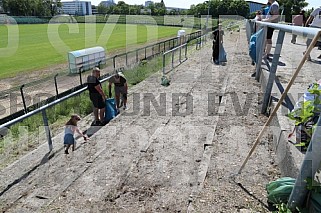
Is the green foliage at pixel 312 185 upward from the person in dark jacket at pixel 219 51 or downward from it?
downward

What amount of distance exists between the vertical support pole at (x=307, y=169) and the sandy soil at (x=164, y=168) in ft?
1.53

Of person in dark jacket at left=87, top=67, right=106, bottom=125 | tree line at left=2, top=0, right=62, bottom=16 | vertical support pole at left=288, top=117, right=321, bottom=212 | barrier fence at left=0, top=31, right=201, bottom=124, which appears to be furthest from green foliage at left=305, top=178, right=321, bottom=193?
tree line at left=2, top=0, right=62, bottom=16

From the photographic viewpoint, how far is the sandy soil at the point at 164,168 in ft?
9.97

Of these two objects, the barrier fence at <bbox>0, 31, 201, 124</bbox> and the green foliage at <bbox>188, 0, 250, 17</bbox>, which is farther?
the green foliage at <bbox>188, 0, 250, 17</bbox>

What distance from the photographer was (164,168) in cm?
380

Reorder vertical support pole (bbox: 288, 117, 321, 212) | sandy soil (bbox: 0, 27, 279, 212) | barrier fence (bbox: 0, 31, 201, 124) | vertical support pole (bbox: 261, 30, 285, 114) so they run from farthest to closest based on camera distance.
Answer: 1. barrier fence (bbox: 0, 31, 201, 124)
2. vertical support pole (bbox: 261, 30, 285, 114)
3. sandy soil (bbox: 0, 27, 279, 212)
4. vertical support pole (bbox: 288, 117, 321, 212)

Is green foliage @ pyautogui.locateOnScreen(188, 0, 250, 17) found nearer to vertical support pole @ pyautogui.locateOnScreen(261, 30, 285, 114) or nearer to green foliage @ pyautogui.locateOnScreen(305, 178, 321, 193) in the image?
vertical support pole @ pyautogui.locateOnScreen(261, 30, 285, 114)

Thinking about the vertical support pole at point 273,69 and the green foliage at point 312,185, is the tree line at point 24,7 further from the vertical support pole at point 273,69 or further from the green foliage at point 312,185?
the green foliage at point 312,185

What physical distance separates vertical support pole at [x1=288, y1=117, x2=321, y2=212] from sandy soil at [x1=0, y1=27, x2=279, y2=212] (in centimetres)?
47

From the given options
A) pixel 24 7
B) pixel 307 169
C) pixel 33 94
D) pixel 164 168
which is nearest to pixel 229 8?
pixel 24 7

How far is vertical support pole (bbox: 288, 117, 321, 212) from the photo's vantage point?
6.74ft

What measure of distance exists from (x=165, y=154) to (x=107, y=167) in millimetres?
917

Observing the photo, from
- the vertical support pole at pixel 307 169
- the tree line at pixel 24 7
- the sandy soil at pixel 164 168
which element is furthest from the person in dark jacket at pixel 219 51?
the tree line at pixel 24 7

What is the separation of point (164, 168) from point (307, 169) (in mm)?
2045
